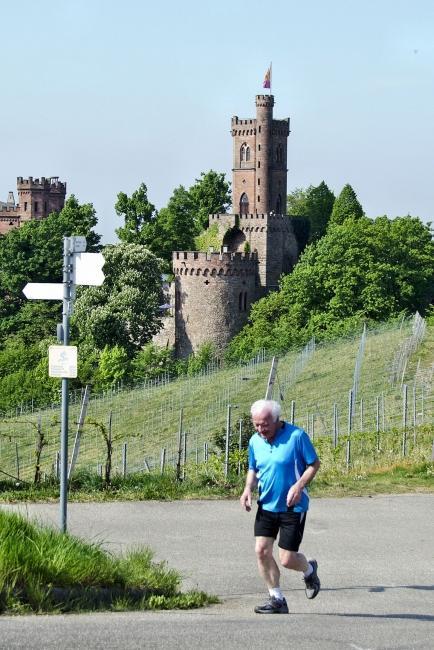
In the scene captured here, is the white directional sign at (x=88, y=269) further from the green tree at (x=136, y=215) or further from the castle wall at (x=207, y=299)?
the green tree at (x=136, y=215)

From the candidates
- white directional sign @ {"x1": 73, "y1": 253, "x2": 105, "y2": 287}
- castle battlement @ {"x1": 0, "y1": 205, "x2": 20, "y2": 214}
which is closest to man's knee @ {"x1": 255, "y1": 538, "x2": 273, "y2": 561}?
white directional sign @ {"x1": 73, "y1": 253, "x2": 105, "y2": 287}

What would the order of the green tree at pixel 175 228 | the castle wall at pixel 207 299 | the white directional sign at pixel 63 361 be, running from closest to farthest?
the white directional sign at pixel 63 361
the castle wall at pixel 207 299
the green tree at pixel 175 228

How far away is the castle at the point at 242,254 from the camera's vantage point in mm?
92688

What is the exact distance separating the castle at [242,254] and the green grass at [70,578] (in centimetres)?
8165

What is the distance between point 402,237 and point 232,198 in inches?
1394

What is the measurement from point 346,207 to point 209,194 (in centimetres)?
1262

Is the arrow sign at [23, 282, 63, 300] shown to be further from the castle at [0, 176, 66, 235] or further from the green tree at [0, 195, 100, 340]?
the castle at [0, 176, 66, 235]

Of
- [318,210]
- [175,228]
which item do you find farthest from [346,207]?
[175,228]

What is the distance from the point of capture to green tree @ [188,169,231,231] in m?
118

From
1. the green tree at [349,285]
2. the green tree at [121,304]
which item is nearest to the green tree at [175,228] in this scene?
the green tree at [349,285]

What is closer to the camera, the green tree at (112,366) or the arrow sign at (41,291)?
the arrow sign at (41,291)

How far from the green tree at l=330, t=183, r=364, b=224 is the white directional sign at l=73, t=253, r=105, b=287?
102 meters

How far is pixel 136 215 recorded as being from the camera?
105 meters

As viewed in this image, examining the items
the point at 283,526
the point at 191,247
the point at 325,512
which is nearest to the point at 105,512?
the point at 325,512
